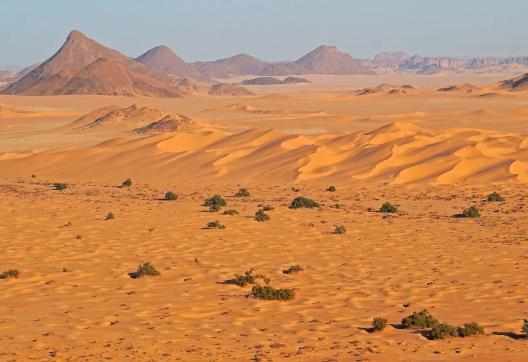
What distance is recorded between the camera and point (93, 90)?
111m

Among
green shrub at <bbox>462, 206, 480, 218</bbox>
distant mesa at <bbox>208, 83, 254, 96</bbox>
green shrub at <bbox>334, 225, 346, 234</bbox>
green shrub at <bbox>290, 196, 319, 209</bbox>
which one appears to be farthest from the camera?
distant mesa at <bbox>208, 83, 254, 96</bbox>

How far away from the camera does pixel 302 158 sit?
29.2 m

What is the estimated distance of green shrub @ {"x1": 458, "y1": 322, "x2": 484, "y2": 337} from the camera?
8086 mm

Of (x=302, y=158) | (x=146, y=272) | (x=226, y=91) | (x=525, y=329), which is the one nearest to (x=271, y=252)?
(x=146, y=272)

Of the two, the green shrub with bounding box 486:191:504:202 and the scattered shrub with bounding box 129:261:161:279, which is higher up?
the scattered shrub with bounding box 129:261:161:279

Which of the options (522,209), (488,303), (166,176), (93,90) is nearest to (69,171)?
(166,176)

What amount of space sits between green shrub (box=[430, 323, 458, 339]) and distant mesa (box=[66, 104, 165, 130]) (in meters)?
46.3

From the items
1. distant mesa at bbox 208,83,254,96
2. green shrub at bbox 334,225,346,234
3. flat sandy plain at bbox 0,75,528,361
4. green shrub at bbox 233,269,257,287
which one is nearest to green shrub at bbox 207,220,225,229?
flat sandy plain at bbox 0,75,528,361

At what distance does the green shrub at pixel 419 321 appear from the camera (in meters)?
8.46

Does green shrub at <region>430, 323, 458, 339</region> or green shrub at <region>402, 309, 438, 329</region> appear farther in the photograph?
green shrub at <region>402, 309, 438, 329</region>

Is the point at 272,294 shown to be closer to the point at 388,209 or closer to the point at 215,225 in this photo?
the point at 215,225

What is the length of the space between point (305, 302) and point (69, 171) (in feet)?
73.6

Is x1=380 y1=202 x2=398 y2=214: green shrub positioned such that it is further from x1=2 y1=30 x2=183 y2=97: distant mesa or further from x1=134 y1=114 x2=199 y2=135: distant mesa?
x1=2 y1=30 x2=183 y2=97: distant mesa

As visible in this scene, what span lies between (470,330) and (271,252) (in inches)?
229
